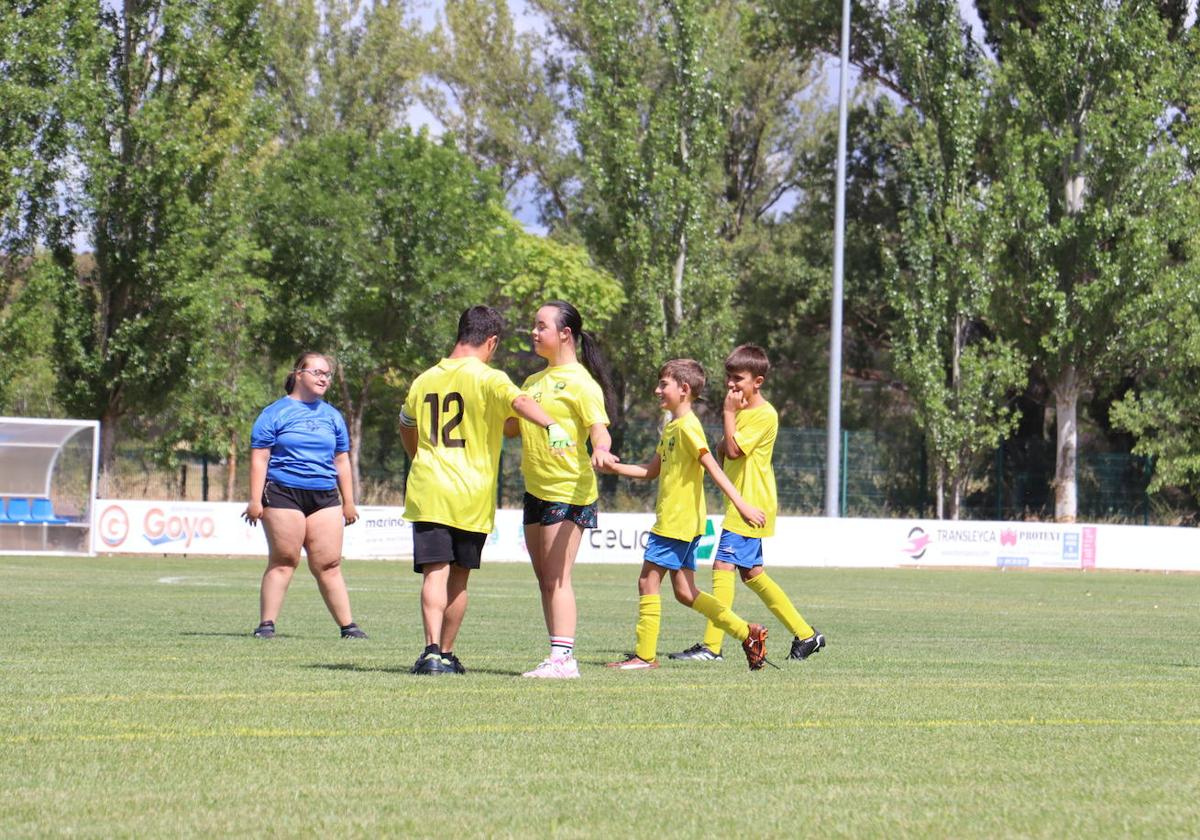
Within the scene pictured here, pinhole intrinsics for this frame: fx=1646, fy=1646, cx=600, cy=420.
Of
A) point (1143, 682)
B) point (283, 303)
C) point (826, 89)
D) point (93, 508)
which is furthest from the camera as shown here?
point (826, 89)

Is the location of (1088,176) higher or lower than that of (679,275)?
higher

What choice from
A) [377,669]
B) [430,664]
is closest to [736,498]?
[430,664]

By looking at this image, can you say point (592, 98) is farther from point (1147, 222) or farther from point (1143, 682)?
Result: point (1143, 682)

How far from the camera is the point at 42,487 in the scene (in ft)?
88.0

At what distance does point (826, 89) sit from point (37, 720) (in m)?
51.7

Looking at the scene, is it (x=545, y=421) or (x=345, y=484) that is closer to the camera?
(x=545, y=421)

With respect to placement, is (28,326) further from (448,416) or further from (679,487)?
(448,416)

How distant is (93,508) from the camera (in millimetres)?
27297

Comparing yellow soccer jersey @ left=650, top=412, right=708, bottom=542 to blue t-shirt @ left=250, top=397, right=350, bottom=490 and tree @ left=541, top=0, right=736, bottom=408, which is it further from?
tree @ left=541, top=0, right=736, bottom=408

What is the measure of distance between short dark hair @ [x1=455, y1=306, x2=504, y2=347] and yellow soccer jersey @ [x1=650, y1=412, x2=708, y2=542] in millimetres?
1483

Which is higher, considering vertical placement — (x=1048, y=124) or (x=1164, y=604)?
(x=1048, y=124)

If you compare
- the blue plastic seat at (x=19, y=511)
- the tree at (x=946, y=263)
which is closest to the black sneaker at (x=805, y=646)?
the blue plastic seat at (x=19, y=511)

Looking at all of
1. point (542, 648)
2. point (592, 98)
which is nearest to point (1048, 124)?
point (592, 98)

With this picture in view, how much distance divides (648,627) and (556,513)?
1.27 meters
